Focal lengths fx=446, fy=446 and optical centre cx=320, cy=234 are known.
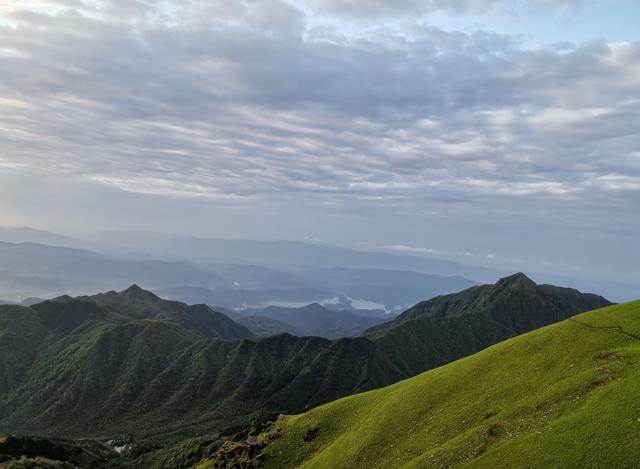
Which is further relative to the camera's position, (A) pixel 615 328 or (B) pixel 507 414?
(A) pixel 615 328

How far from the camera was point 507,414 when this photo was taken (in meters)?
57.4

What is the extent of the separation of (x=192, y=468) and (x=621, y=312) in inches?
3544

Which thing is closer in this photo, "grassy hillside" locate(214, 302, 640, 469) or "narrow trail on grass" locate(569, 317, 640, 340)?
"grassy hillside" locate(214, 302, 640, 469)

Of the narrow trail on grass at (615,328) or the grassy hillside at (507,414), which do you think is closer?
the grassy hillside at (507,414)

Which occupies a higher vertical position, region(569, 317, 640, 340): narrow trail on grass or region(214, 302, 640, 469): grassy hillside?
region(569, 317, 640, 340): narrow trail on grass

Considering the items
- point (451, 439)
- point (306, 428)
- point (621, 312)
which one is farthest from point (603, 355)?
point (306, 428)

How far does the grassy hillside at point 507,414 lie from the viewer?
4650 cm

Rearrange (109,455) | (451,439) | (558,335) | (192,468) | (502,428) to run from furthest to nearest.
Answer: (109,455), (192,468), (558,335), (451,439), (502,428)

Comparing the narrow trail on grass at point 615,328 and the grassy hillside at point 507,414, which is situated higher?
the narrow trail on grass at point 615,328

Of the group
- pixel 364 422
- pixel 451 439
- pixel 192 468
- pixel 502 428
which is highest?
pixel 502 428

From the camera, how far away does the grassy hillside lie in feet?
153

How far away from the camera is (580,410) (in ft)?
166

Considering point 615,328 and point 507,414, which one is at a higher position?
point 615,328

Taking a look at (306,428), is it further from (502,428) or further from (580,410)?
(580,410)
